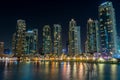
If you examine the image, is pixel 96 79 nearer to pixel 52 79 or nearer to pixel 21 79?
pixel 52 79

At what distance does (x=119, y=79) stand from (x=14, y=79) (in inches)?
999

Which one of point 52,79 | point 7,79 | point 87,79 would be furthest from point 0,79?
point 87,79

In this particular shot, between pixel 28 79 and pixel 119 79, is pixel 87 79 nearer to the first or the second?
pixel 119 79

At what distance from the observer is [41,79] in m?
57.5

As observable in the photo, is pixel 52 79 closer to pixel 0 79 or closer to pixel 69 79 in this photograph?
pixel 69 79

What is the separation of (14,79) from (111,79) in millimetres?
23688

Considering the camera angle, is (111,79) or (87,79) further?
(111,79)

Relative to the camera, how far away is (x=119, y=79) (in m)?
59.4

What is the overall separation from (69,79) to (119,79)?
12567 millimetres

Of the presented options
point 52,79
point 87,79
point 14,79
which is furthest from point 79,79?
point 14,79

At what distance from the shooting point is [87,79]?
2212 inches

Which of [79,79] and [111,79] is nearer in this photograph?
[79,79]

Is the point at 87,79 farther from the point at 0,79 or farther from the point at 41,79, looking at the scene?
the point at 0,79

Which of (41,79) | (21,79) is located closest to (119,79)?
(41,79)
